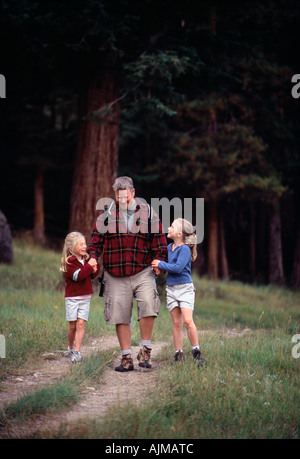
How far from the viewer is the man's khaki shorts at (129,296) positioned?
5898mm

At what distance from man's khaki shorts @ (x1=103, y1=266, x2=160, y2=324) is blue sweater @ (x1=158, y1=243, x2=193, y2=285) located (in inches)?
10.5

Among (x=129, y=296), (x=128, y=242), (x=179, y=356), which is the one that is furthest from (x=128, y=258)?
(x=179, y=356)

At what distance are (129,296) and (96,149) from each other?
570 cm

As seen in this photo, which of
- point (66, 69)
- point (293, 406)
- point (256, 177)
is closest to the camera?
point (293, 406)

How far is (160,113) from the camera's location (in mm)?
10414

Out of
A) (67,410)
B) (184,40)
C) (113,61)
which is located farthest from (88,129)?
(67,410)

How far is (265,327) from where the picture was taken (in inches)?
375

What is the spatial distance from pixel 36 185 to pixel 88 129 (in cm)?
1143

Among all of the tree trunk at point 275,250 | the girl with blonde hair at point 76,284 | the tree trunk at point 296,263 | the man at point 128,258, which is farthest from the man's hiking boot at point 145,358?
the tree trunk at point 275,250

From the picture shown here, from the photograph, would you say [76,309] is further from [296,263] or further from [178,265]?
[296,263]

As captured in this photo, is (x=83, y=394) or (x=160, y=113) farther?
(x=160, y=113)

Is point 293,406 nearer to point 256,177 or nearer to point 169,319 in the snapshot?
point 169,319

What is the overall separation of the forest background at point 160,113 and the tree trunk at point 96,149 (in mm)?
24

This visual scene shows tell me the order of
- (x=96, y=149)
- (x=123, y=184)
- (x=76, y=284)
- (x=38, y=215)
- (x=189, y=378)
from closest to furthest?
(x=189, y=378), (x=123, y=184), (x=76, y=284), (x=96, y=149), (x=38, y=215)
